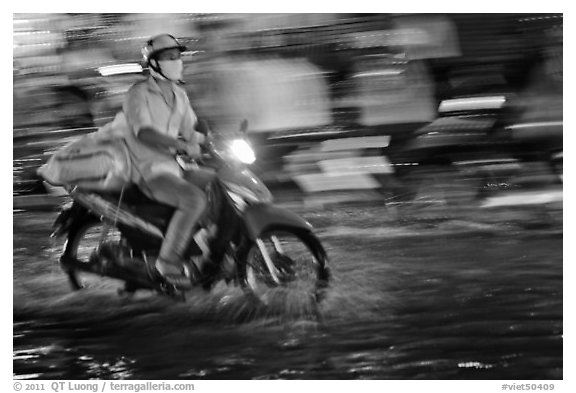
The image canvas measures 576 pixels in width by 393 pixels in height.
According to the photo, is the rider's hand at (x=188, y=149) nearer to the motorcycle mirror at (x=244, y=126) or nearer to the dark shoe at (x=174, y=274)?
the motorcycle mirror at (x=244, y=126)

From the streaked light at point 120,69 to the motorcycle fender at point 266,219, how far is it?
971 mm

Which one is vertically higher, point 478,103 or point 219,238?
point 478,103

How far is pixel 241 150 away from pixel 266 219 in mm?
384

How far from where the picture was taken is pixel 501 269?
3.85 meters

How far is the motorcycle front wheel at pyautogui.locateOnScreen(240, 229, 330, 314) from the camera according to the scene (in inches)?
147

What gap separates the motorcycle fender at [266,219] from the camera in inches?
144

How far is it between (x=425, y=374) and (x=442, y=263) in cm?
60

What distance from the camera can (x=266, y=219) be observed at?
368 cm

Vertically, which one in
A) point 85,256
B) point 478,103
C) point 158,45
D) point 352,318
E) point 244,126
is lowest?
point 352,318

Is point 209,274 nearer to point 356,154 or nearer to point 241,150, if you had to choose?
point 241,150

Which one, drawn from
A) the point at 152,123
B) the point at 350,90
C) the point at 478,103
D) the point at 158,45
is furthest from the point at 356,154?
the point at 158,45

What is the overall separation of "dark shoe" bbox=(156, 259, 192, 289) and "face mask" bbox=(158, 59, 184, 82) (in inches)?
38.5
